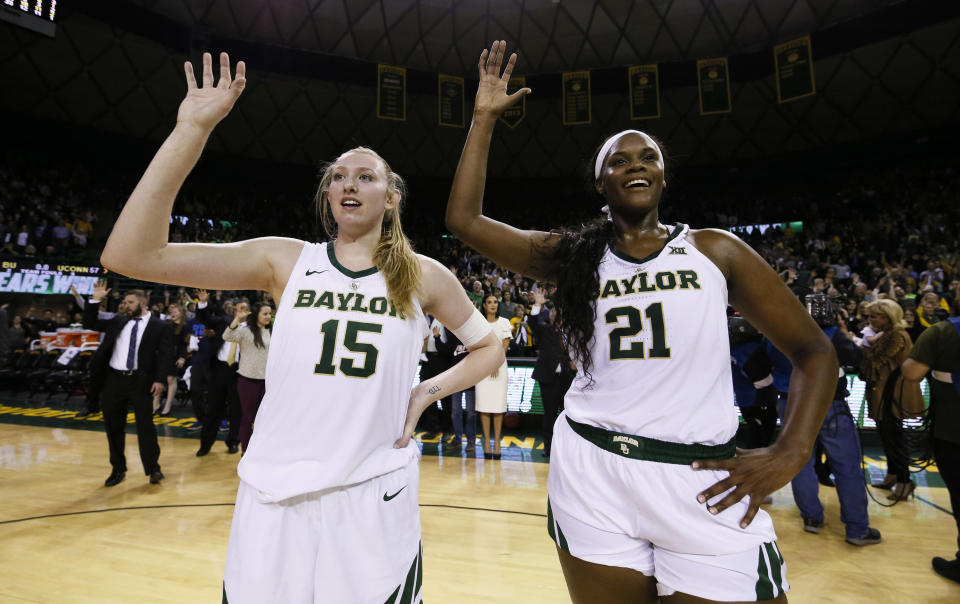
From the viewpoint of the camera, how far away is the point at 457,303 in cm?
187

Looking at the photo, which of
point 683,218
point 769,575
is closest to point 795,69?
point 683,218

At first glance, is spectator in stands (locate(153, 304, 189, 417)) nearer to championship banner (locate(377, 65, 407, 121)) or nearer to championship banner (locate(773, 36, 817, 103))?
championship banner (locate(377, 65, 407, 121))

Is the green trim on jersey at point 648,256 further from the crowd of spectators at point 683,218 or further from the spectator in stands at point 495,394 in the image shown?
the crowd of spectators at point 683,218

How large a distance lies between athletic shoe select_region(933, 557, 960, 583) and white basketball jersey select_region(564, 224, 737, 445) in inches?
127

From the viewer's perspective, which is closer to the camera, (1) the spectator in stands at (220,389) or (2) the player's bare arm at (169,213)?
(2) the player's bare arm at (169,213)

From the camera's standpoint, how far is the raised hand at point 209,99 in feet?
4.58

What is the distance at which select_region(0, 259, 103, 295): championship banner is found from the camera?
12.2 metres

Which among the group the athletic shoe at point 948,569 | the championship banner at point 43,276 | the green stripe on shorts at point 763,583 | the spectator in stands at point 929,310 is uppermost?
the championship banner at point 43,276

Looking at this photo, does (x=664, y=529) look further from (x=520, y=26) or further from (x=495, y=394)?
(x=520, y=26)

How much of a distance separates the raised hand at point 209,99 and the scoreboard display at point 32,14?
1077 cm

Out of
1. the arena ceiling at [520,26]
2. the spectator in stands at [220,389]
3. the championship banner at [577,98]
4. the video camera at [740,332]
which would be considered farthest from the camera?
the arena ceiling at [520,26]

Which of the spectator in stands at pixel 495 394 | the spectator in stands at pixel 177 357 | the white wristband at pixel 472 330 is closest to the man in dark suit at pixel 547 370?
the spectator in stands at pixel 495 394

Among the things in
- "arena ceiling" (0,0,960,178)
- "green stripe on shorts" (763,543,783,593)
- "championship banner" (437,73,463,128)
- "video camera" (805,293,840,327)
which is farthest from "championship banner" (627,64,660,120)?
"green stripe on shorts" (763,543,783,593)

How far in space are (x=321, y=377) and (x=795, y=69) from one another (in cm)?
1352
